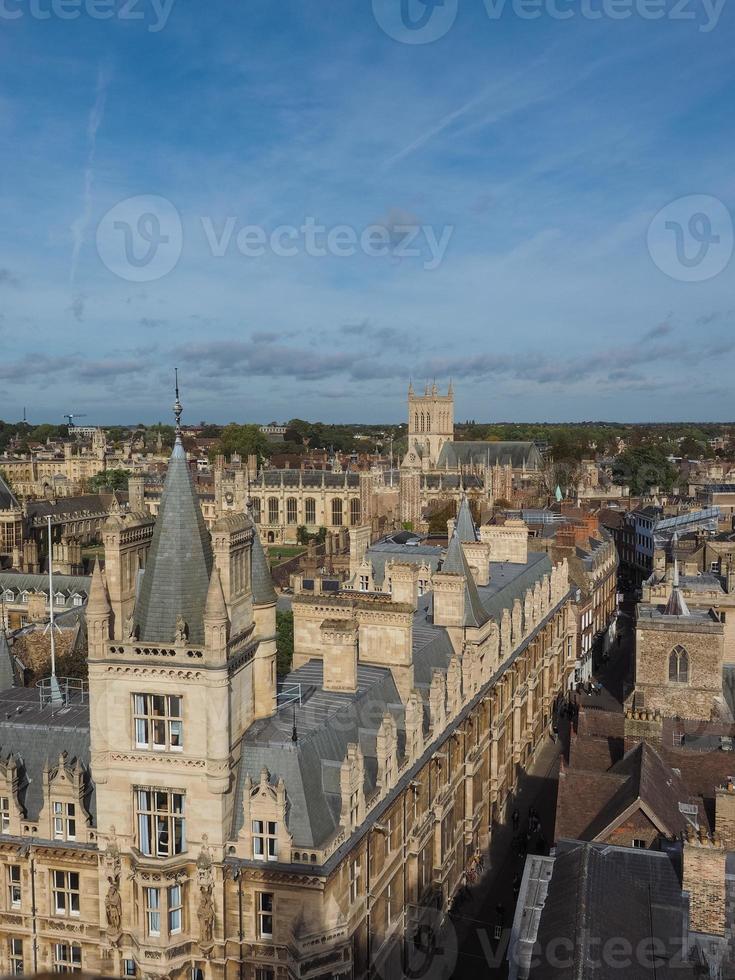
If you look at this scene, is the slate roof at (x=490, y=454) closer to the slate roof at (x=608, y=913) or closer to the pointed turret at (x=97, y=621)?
the slate roof at (x=608, y=913)

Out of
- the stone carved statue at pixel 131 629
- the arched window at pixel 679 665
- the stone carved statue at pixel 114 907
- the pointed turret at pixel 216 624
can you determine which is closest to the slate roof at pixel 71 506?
the arched window at pixel 679 665

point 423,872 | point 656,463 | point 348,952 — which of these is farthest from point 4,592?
point 656,463

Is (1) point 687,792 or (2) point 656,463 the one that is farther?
(2) point 656,463

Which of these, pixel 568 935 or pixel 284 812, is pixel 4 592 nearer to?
pixel 284 812

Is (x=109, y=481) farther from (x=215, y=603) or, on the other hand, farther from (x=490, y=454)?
(x=215, y=603)

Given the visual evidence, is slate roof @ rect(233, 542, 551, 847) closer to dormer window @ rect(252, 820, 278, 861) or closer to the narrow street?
dormer window @ rect(252, 820, 278, 861)

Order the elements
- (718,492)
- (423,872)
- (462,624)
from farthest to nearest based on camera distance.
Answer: (718,492) < (462,624) < (423,872)

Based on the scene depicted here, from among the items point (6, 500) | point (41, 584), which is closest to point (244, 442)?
point (6, 500)
